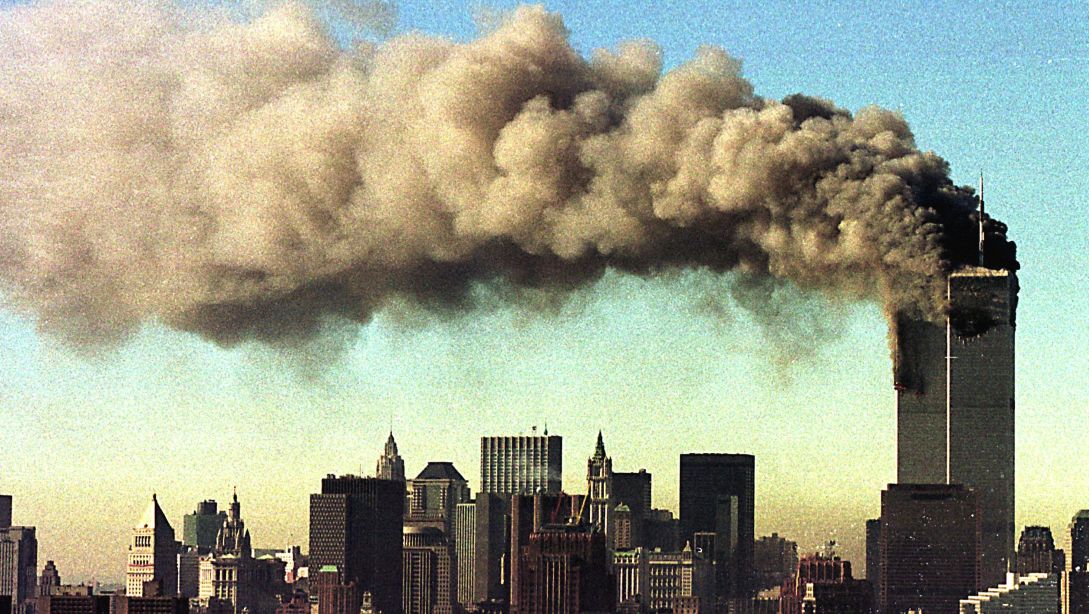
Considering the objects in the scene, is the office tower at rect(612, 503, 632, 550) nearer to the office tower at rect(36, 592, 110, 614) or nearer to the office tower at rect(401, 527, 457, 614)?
the office tower at rect(401, 527, 457, 614)

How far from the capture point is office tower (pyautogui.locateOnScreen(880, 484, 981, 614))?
4006 centimetres

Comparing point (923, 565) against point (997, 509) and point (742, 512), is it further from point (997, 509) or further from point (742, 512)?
point (742, 512)

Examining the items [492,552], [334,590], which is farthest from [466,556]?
[334,590]

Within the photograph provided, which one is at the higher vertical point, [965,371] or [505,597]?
[965,371]

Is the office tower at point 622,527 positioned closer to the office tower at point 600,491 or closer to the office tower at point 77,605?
the office tower at point 600,491

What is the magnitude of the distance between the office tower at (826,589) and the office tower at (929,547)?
0.50 meters

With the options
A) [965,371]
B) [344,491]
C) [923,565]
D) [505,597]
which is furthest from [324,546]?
[965,371]

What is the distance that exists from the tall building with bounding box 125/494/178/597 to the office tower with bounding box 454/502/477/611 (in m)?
5.45

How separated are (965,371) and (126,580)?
1624 cm

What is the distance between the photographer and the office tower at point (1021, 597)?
3838 centimetres

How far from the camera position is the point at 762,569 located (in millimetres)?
44938

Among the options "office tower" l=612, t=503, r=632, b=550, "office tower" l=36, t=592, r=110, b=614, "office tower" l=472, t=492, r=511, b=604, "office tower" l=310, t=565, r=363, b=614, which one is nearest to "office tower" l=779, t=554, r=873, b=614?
"office tower" l=472, t=492, r=511, b=604

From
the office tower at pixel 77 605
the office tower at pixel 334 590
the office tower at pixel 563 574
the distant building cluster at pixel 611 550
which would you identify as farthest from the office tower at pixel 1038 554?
the office tower at pixel 77 605

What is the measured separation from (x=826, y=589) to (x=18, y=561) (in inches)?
547
